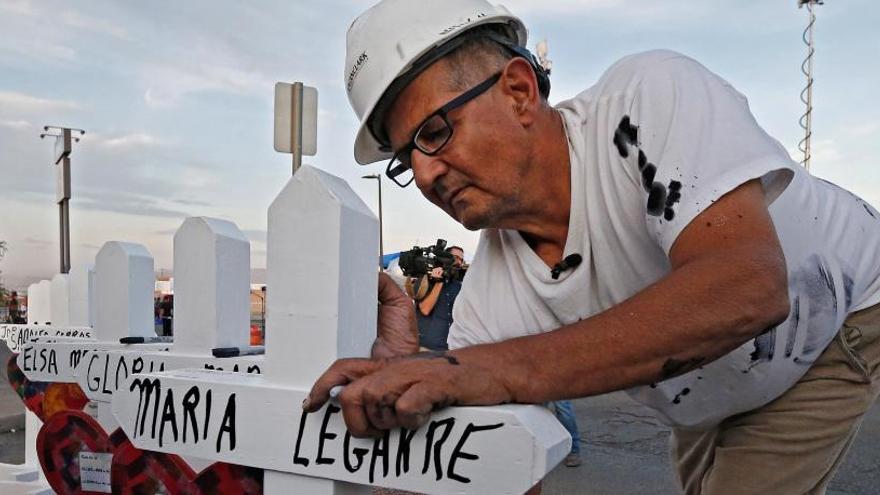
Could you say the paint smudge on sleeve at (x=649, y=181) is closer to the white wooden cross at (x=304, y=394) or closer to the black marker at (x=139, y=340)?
the white wooden cross at (x=304, y=394)

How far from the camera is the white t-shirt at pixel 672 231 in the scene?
1.24 meters

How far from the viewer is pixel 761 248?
1.12m

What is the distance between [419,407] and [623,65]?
858 mm

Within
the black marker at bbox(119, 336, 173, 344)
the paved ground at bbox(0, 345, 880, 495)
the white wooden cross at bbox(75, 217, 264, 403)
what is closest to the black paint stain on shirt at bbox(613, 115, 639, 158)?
the white wooden cross at bbox(75, 217, 264, 403)

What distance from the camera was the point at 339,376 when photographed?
1.24m

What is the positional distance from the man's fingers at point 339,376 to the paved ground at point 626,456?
12.2 ft

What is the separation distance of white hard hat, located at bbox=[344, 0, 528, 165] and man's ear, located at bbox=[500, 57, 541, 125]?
0.11 m

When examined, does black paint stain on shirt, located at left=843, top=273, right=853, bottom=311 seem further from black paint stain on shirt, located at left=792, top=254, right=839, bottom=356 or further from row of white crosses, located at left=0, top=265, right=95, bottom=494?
row of white crosses, located at left=0, top=265, right=95, bottom=494

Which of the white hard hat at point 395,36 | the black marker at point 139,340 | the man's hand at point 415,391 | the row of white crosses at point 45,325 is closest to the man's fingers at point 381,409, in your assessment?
the man's hand at point 415,391

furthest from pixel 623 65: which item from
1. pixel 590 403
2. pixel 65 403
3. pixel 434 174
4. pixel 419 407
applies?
pixel 590 403

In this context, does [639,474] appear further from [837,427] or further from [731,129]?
[731,129]

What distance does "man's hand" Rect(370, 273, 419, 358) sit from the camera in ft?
6.12

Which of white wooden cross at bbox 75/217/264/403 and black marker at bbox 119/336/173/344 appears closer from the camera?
white wooden cross at bbox 75/217/264/403

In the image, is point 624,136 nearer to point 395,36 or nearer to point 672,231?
point 672,231
